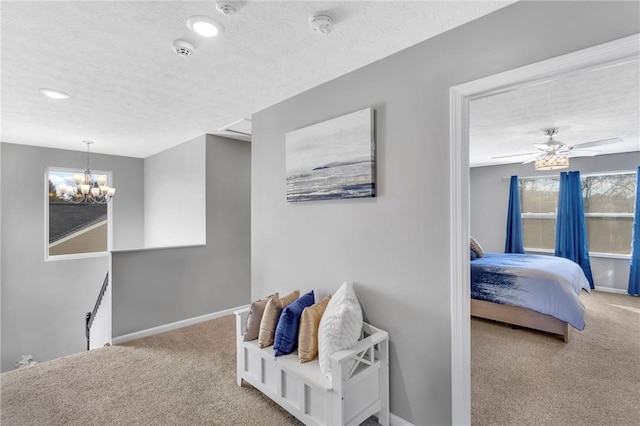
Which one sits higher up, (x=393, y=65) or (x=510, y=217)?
(x=393, y=65)

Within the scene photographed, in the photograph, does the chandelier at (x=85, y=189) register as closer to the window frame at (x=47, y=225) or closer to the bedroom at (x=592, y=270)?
the window frame at (x=47, y=225)

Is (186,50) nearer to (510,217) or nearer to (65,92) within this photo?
(65,92)

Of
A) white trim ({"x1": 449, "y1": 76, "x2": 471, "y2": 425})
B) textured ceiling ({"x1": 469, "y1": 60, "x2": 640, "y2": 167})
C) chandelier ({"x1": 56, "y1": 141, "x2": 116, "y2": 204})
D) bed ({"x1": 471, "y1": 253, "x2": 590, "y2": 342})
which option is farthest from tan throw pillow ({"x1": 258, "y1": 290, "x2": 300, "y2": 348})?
chandelier ({"x1": 56, "y1": 141, "x2": 116, "y2": 204})

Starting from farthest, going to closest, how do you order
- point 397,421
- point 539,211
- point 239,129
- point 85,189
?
point 539,211 → point 85,189 → point 239,129 → point 397,421

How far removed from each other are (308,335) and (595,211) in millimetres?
6173

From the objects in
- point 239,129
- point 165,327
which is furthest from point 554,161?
point 165,327

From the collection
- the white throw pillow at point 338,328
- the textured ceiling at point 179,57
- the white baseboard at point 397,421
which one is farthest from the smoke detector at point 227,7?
the white baseboard at point 397,421

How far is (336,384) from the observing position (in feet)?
5.61

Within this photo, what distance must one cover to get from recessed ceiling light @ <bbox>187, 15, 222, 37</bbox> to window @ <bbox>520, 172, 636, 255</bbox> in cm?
656

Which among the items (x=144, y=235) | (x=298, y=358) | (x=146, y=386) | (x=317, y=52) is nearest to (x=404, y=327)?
(x=298, y=358)

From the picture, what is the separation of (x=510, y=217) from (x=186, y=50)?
21.3ft

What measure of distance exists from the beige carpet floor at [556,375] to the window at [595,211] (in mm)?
2218

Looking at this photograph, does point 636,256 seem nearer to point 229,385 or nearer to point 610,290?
point 610,290

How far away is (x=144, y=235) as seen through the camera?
5.55 metres
